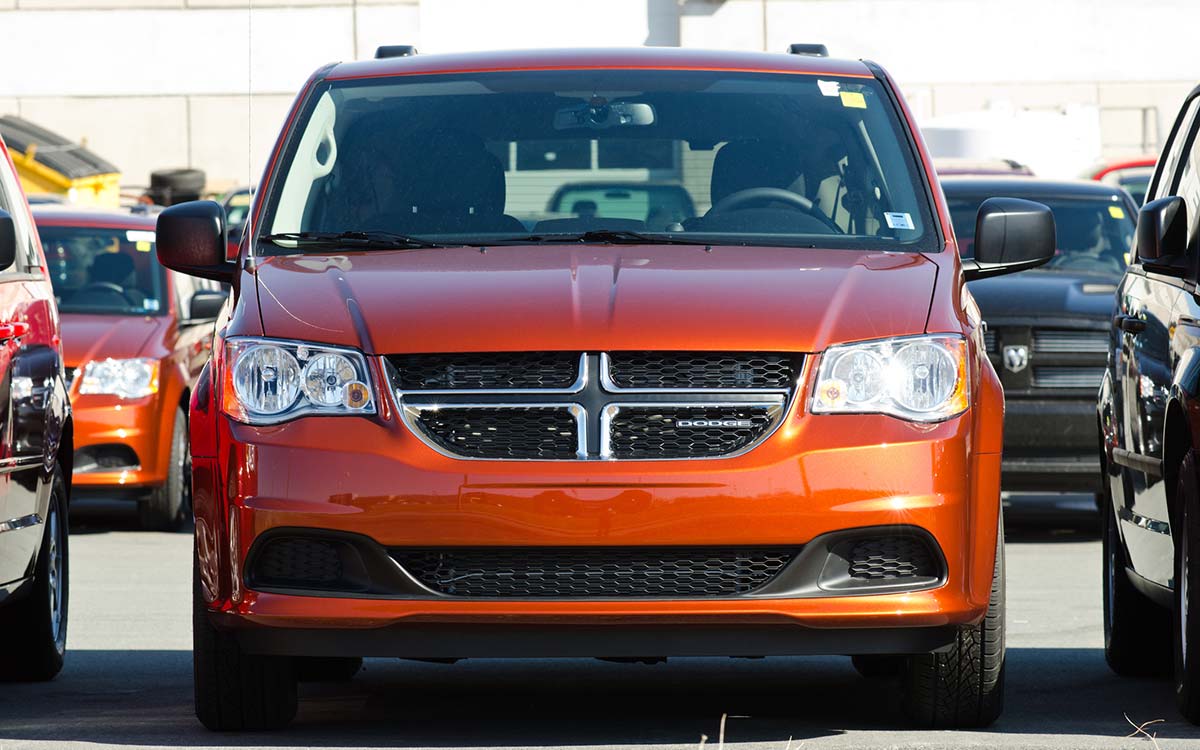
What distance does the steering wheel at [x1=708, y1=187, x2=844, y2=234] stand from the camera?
698cm

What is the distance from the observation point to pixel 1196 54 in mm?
41938

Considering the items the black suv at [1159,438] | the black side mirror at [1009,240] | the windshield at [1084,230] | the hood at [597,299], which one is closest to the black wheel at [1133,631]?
the black suv at [1159,438]

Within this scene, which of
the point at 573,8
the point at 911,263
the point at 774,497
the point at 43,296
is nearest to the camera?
the point at 774,497

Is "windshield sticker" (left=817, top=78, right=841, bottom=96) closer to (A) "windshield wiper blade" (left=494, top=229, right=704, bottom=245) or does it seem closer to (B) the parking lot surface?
(A) "windshield wiper blade" (left=494, top=229, right=704, bottom=245)

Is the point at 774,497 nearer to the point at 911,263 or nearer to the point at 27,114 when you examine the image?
the point at 911,263

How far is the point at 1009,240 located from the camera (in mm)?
6938

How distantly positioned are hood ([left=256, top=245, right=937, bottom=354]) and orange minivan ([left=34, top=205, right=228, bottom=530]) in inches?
282

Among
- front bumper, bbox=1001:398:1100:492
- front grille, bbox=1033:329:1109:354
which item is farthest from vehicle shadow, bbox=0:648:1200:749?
front grille, bbox=1033:329:1109:354

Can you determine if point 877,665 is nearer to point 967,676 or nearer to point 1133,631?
point 1133,631

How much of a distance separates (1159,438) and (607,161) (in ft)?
6.01

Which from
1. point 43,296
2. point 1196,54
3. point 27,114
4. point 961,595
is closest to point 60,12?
point 27,114

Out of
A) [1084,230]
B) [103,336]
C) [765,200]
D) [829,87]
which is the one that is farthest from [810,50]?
[103,336]

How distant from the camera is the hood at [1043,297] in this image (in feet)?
42.1

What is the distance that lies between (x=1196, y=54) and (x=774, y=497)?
37.8 m
